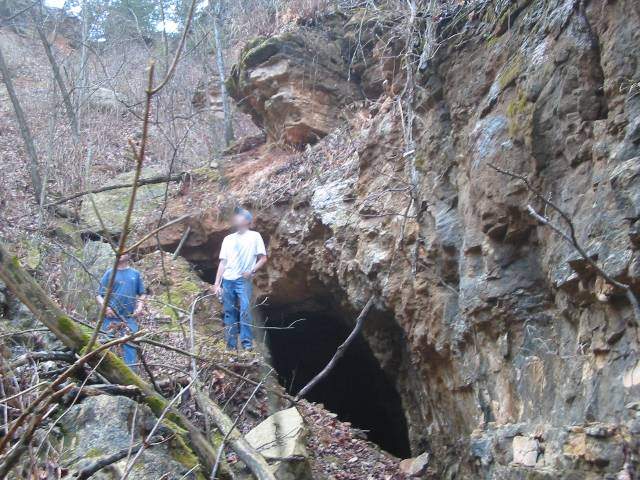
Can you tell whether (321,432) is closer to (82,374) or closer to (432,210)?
(432,210)

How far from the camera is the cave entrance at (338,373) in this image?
11.0 m

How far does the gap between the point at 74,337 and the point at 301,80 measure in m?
7.56

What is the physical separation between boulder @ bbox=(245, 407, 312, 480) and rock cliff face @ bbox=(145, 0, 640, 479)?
4.67 feet

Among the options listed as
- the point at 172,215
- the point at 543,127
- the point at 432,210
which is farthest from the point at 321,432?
the point at 172,215

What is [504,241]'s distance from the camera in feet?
17.0

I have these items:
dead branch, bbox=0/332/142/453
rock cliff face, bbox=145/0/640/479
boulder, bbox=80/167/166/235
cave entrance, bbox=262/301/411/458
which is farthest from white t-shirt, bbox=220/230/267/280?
dead branch, bbox=0/332/142/453

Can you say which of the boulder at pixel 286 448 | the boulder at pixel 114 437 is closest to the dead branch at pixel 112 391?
the boulder at pixel 114 437

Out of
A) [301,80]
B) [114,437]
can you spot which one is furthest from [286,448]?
[301,80]

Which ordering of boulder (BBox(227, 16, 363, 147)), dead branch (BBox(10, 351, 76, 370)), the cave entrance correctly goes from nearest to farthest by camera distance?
dead branch (BBox(10, 351, 76, 370)) → boulder (BBox(227, 16, 363, 147)) → the cave entrance

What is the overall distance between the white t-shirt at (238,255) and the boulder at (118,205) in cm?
366

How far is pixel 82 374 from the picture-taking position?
4781mm

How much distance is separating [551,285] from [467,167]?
153 cm

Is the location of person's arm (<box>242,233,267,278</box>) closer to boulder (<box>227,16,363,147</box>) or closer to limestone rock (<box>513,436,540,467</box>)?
boulder (<box>227,16,363,147</box>)

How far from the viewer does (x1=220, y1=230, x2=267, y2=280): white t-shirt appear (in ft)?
25.6
